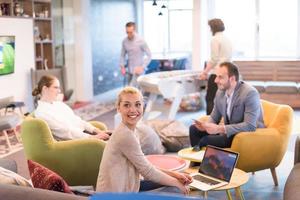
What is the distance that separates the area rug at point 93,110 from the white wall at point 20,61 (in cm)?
92

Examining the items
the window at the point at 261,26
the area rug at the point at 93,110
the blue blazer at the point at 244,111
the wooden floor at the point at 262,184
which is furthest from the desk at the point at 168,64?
the blue blazer at the point at 244,111

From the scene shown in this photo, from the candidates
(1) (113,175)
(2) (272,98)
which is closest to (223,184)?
(1) (113,175)

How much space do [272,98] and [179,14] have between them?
459cm

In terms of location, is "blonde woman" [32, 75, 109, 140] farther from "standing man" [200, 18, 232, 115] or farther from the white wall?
the white wall

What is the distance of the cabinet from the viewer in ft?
26.8

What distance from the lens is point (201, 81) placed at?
7.37 metres

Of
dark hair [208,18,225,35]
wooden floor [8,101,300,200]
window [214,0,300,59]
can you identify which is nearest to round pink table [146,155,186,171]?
wooden floor [8,101,300,200]

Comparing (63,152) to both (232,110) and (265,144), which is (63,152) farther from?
(265,144)

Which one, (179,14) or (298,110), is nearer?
(298,110)

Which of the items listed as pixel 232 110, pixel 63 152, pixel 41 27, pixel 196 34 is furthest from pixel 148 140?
pixel 196 34

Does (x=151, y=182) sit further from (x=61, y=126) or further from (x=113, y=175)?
(x=61, y=126)

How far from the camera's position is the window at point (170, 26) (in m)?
12.2

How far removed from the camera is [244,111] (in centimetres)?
416

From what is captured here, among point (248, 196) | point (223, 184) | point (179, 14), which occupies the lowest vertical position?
point (248, 196)
